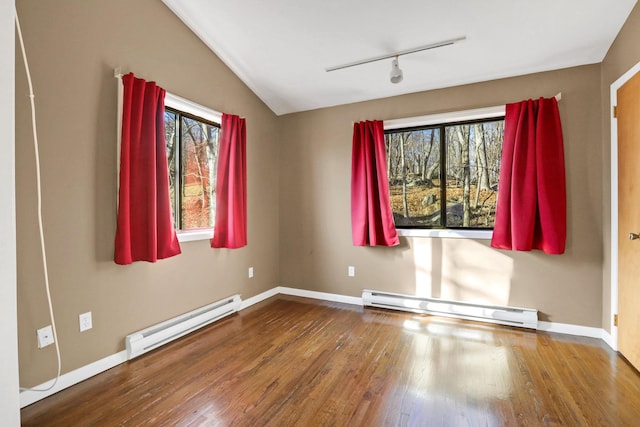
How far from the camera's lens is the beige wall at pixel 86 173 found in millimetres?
1832

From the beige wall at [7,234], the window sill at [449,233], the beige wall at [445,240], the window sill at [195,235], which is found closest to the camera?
the beige wall at [7,234]

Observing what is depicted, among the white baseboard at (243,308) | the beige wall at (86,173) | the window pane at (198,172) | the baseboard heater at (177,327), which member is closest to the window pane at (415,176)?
the white baseboard at (243,308)

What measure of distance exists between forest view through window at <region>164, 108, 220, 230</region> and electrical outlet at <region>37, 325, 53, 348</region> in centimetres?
122

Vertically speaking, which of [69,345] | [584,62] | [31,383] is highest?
[584,62]

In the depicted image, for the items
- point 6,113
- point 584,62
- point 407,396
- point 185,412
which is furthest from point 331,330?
point 584,62

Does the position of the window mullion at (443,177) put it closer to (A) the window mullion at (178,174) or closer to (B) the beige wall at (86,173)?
(B) the beige wall at (86,173)

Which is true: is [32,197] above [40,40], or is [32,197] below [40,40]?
below

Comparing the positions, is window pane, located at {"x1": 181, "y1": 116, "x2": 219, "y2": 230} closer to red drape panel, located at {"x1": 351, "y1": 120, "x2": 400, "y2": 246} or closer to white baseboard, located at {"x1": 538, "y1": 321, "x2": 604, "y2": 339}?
red drape panel, located at {"x1": 351, "y1": 120, "x2": 400, "y2": 246}

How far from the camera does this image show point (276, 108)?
13.2ft

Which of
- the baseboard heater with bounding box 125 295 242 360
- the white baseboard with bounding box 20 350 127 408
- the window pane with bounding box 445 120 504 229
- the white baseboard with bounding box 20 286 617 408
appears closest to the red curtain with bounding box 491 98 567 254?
the window pane with bounding box 445 120 504 229

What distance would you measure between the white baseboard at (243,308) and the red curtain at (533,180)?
732mm

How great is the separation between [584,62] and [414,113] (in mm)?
1466

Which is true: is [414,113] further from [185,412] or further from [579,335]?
[185,412]

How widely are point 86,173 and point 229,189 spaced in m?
1.23
